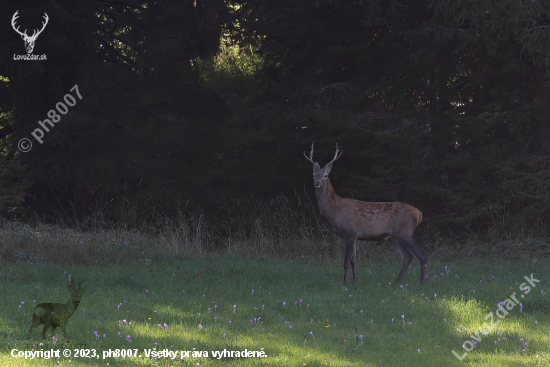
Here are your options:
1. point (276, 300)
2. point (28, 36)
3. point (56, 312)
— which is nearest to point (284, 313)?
point (276, 300)

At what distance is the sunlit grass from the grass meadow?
0.07 feet

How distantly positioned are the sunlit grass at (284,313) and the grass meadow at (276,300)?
2 centimetres

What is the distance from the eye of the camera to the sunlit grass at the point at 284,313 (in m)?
5.79

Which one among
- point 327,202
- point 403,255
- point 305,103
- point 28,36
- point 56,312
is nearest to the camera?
point 56,312

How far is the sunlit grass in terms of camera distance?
19.0 feet

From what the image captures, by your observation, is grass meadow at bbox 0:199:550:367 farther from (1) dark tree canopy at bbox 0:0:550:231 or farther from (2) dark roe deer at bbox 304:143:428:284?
(1) dark tree canopy at bbox 0:0:550:231

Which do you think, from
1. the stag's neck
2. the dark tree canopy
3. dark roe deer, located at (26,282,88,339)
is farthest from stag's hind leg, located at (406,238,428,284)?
dark roe deer, located at (26,282,88,339)

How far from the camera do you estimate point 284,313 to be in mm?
7543

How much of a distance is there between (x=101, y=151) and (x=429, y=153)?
28.4 ft

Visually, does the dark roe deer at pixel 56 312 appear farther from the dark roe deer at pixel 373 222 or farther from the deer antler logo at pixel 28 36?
the deer antler logo at pixel 28 36

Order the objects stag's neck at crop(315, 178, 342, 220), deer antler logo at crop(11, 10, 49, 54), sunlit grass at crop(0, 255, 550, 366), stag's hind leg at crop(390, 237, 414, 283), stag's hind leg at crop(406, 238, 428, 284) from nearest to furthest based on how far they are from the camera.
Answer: sunlit grass at crop(0, 255, 550, 366) → stag's hind leg at crop(406, 238, 428, 284) → stag's hind leg at crop(390, 237, 414, 283) → stag's neck at crop(315, 178, 342, 220) → deer antler logo at crop(11, 10, 49, 54)

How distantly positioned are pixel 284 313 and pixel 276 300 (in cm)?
74

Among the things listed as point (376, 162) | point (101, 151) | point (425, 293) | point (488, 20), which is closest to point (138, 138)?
point (101, 151)

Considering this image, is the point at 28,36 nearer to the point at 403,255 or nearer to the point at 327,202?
the point at 327,202
